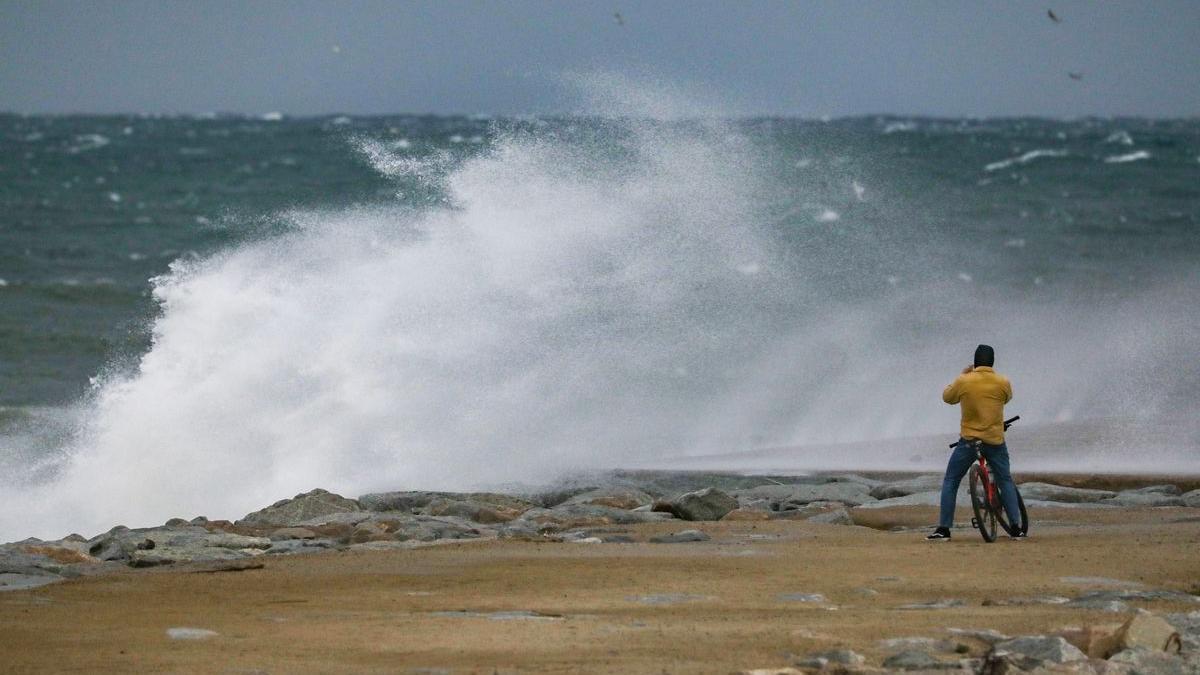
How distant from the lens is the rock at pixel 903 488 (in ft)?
54.2

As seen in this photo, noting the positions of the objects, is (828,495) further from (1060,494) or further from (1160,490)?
(1160,490)

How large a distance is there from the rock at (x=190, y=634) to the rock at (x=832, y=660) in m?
2.93

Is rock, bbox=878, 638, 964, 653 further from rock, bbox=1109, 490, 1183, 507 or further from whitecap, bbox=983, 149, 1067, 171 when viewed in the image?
whitecap, bbox=983, 149, 1067, 171

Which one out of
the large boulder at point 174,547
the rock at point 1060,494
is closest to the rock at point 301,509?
the large boulder at point 174,547

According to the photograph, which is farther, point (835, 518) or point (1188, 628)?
point (835, 518)

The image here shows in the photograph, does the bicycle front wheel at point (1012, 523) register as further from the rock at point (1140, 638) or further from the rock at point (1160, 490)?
the rock at point (1140, 638)

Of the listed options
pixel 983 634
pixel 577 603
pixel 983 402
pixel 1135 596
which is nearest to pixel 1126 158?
pixel 983 402

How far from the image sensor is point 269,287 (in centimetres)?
2117

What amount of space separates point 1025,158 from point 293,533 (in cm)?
6625

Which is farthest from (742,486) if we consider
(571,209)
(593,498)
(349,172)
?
(349,172)

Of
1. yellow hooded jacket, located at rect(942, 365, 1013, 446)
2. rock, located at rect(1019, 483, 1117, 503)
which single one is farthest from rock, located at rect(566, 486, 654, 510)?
yellow hooded jacket, located at rect(942, 365, 1013, 446)

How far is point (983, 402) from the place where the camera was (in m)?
13.1

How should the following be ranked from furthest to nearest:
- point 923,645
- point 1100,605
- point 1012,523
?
point 1012,523 → point 1100,605 → point 923,645

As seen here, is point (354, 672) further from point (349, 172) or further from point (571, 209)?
point (349, 172)
